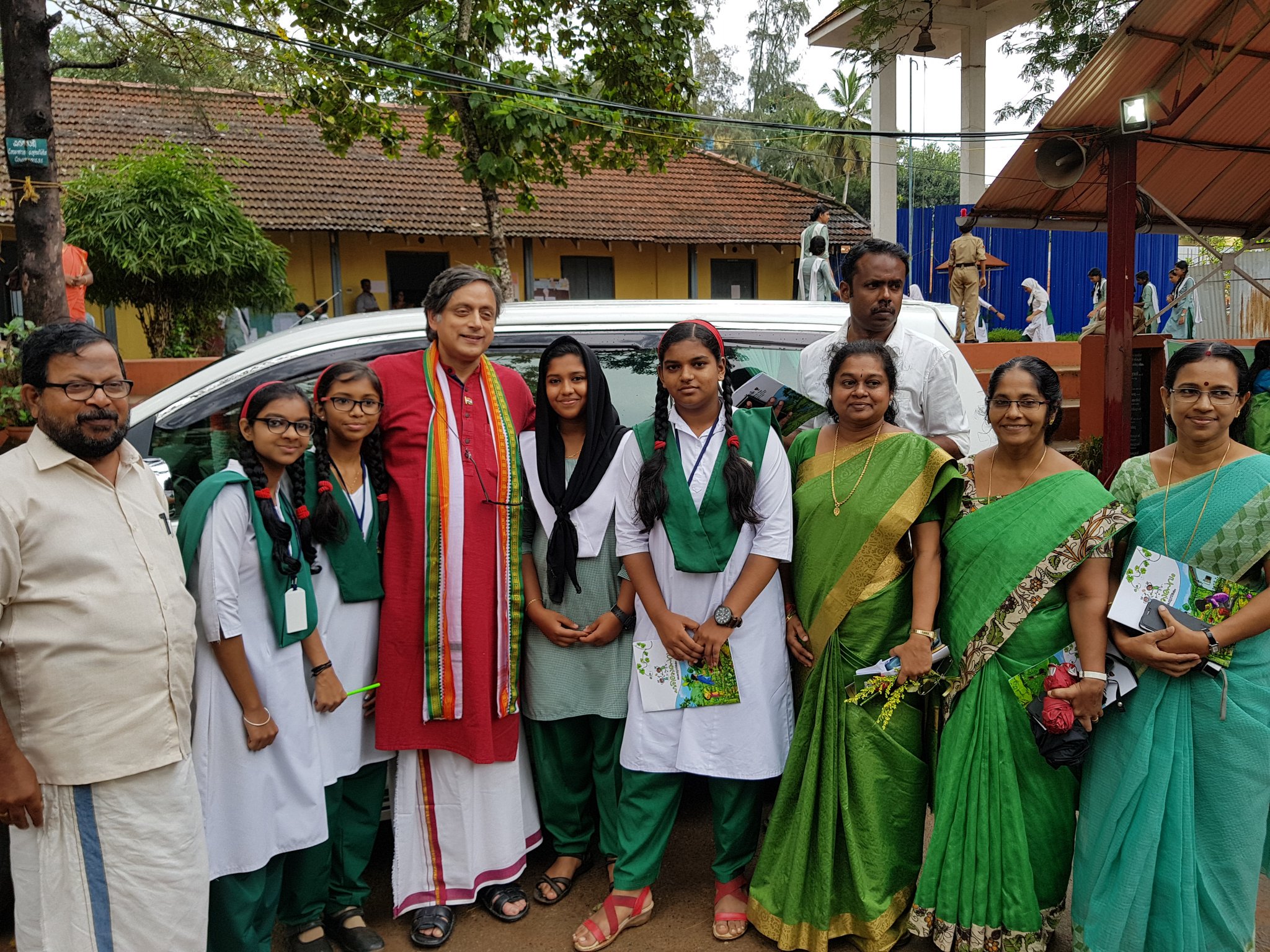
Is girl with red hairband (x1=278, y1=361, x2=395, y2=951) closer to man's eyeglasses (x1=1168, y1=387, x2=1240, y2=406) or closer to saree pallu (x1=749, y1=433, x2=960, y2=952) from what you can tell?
A: saree pallu (x1=749, y1=433, x2=960, y2=952)

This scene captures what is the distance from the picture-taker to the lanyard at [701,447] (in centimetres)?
293

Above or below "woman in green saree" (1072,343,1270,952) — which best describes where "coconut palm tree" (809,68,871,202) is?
above

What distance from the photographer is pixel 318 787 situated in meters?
2.69

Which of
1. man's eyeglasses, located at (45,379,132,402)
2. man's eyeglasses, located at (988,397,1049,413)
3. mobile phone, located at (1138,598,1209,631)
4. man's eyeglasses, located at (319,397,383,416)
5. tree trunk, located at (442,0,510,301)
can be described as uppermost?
tree trunk, located at (442,0,510,301)

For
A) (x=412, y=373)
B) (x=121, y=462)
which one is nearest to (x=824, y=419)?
(x=412, y=373)

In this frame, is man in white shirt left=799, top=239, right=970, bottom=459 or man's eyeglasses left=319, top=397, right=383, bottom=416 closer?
man's eyeglasses left=319, top=397, right=383, bottom=416

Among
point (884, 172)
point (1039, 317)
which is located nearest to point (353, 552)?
point (884, 172)

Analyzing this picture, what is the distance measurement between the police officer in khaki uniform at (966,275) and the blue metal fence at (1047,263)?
6099mm

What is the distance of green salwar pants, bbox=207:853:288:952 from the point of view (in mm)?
2594

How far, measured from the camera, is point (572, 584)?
3080 mm

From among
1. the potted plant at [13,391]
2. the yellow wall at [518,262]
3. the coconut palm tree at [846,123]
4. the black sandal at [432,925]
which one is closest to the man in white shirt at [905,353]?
the black sandal at [432,925]

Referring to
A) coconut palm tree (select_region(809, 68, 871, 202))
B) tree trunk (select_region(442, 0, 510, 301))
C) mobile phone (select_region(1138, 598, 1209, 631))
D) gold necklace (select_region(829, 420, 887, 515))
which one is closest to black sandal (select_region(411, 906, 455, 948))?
gold necklace (select_region(829, 420, 887, 515))

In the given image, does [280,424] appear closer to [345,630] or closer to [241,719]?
[345,630]

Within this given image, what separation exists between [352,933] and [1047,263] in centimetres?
1821
